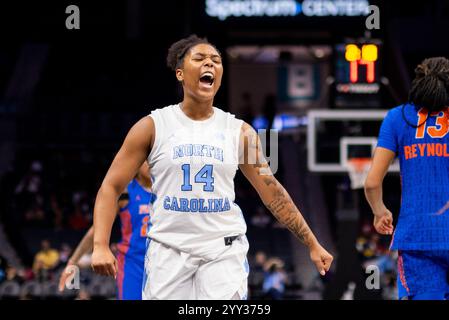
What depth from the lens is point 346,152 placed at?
14.4 meters

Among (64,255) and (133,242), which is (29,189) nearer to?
(64,255)

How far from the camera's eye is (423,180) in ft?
15.4

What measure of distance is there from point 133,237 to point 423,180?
8.85 feet

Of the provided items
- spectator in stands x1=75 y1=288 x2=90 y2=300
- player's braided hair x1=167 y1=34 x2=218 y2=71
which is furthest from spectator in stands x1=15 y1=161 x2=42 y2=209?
player's braided hair x1=167 y1=34 x2=218 y2=71

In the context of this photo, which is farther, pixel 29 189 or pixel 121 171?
pixel 29 189

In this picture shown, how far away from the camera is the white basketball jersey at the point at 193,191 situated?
464 cm

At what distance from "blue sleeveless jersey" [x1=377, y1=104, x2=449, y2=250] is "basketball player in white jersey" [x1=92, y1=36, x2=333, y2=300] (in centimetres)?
49

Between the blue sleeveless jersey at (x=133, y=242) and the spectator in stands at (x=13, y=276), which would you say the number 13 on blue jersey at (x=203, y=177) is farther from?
the spectator in stands at (x=13, y=276)

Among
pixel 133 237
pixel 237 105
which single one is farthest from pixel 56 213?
pixel 133 237

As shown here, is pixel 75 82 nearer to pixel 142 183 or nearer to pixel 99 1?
pixel 99 1

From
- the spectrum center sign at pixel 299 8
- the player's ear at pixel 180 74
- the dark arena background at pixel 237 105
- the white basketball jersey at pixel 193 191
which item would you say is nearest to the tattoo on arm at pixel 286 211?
the white basketball jersey at pixel 193 191

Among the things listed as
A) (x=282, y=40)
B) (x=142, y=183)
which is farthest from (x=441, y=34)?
(x=142, y=183)
